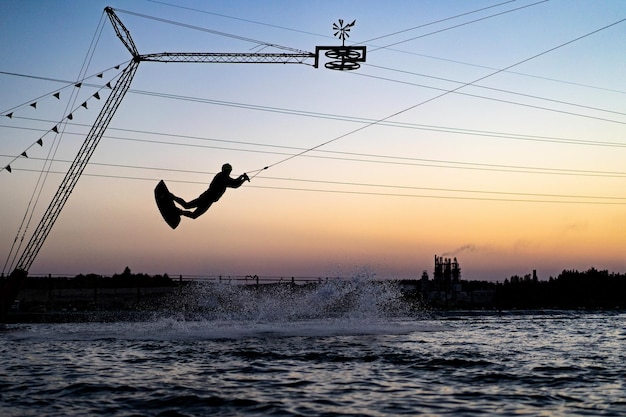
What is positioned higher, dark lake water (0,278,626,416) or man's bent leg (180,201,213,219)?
man's bent leg (180,201,213,219)

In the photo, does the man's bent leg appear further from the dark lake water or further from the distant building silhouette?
the distant building silhouette

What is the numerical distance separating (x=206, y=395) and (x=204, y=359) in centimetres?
687

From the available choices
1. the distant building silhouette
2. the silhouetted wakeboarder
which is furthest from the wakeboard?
the distant building silhouette

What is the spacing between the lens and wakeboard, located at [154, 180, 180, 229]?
25156 mm

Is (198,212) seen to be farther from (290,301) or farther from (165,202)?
(290,301)

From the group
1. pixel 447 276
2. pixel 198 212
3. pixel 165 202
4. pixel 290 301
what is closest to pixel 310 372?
pixel 198 212

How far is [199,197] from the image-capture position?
25.1m

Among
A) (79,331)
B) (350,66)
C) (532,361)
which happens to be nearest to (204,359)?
(532,361)

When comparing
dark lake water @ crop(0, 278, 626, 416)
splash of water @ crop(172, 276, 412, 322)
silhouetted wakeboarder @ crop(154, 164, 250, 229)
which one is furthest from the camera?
splash of water @ crop(172, 276, 412, 322)

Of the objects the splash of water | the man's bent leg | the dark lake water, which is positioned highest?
the man's bent leg

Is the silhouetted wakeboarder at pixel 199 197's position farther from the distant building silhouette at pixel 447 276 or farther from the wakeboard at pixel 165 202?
the distant building silhouette at pixel 447 276

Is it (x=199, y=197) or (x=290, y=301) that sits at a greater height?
(x=199, y=197)

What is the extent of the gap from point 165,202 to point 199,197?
4.32 ft

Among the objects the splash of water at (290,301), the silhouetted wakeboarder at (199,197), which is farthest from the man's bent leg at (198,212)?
the splash of water at (290,301)
